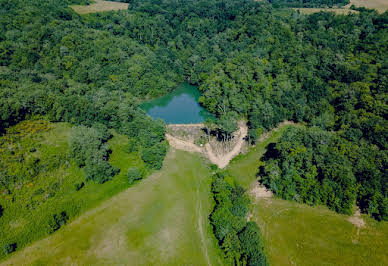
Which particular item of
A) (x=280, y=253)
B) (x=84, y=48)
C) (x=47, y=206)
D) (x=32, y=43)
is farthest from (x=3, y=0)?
(x=280, y=253)

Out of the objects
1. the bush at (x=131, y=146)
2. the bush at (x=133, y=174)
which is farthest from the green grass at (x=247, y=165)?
the bush at (x=131, y=146)

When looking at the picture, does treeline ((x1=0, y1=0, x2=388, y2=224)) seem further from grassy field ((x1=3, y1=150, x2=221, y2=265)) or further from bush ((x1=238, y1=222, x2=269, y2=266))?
bush ((x1=238, y1=222, x2=269, y2=266))

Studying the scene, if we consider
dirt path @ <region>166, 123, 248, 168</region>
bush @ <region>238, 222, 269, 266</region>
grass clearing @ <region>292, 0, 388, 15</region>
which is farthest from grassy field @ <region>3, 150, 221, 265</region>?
grass clearing @ <region>292, 0, 388, 15</region>

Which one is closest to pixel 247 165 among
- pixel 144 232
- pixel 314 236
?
pixel 314 236

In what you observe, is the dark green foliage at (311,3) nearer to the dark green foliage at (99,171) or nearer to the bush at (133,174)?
the bush at (133,174)

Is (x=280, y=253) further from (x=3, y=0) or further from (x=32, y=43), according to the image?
(x=3, y=0)
